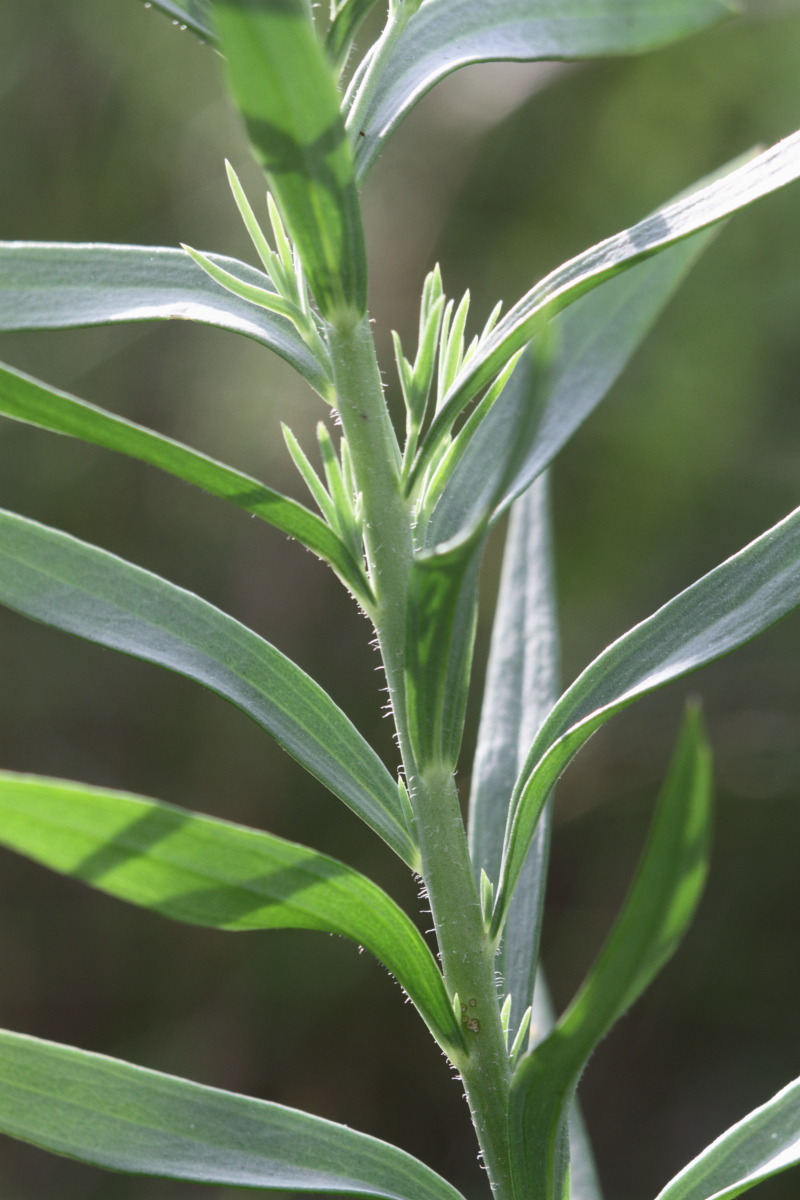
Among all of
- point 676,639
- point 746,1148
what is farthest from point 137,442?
point 746,1148

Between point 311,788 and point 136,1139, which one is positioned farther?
point 311,788

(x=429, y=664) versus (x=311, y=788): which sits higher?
(x=311, y=788)

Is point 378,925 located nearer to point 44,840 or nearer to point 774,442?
point 44,840

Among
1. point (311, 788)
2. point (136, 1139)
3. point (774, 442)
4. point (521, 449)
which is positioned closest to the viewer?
point (521, 449)

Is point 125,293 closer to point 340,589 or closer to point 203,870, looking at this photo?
point 203,870

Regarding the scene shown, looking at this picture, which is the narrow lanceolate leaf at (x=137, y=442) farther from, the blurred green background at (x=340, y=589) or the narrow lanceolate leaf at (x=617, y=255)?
the blurred green background at (x=340, y=589)

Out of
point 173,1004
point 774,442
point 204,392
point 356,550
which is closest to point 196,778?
point 173,1004

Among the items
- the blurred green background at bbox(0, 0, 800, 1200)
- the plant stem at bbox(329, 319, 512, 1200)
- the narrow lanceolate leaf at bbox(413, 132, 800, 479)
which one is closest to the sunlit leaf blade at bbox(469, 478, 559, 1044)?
the plant stem at bbox(329, 319, 512, 1200)
